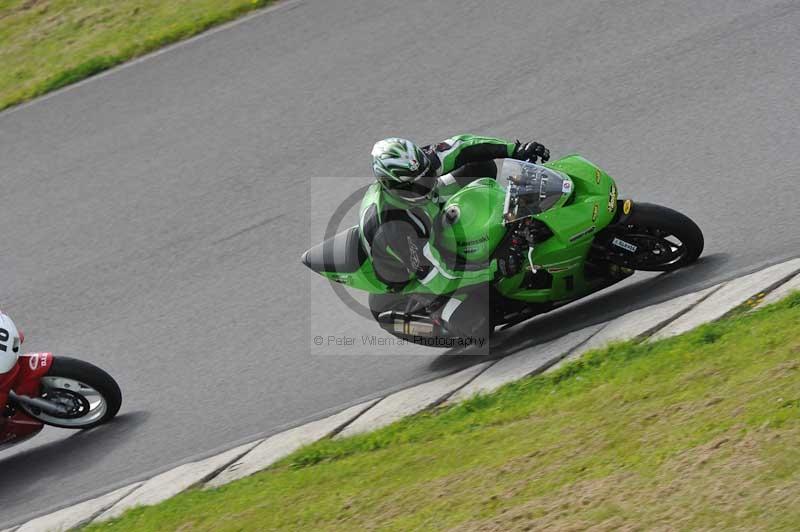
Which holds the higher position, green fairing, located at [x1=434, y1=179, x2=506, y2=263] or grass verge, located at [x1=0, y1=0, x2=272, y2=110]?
grass verge, located at [x1=0, y1=0, x2=272, y2=110]

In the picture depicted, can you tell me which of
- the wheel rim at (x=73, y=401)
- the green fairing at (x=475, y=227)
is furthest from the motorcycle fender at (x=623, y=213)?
the wheel rim at (x=73, y=401)

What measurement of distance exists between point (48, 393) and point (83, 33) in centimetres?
704

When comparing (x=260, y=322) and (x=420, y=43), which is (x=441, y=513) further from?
(x=420, y=43)

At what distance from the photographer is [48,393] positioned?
25.0 ft

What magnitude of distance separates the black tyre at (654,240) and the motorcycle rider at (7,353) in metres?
4.12

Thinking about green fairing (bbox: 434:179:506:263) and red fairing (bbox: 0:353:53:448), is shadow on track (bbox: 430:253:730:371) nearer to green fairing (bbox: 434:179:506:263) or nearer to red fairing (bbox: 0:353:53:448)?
green fairing (bbox: 434:179:506:263)

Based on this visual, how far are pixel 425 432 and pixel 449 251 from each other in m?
1.26

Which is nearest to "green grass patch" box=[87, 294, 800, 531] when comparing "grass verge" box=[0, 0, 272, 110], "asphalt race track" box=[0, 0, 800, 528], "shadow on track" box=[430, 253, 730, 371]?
"shadow on track" box=[430, 253, 730, 371]

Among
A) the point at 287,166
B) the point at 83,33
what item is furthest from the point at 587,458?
the point at 83,33

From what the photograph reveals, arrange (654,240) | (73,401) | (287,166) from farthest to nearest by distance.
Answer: (287,166), (73,401), (654,240)

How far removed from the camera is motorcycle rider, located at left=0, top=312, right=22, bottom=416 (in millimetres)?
7266

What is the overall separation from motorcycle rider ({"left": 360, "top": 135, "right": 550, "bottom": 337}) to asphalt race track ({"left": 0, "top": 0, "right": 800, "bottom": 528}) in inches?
19.7

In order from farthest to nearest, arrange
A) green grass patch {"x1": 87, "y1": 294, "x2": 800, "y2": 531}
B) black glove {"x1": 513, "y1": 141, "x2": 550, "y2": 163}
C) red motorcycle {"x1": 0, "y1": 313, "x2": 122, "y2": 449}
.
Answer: red motorcycle {"x1": 0, "y1": 313, "x2": 122, "y2": 449} < black glove {"x1": 513, "y1": 141, "x2": 550, "y2": 163} < green grass patch {"x1": 87, "y1": 294, "x2": 800, "y2": 531}

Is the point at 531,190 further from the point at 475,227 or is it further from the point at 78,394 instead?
the point at 78,394
